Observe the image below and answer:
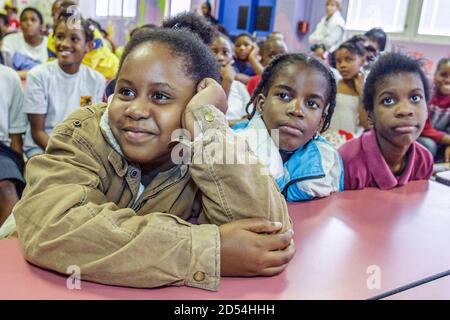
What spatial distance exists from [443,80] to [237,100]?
4.68ft

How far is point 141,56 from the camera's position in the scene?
81 cm

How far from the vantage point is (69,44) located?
2.06 metres

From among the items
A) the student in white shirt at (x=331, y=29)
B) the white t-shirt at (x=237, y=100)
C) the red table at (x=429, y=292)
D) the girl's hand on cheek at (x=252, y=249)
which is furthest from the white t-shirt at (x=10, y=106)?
the student in white shirt at (x=331, y=29)

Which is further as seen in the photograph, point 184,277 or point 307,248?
point 307,248

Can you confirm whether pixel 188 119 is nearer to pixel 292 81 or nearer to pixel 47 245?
pixel 47 245

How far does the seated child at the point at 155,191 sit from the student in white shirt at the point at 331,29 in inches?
182

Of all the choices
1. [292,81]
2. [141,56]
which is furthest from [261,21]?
[141,56]

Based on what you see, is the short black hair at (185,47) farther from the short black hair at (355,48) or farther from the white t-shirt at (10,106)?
the short black hair at (355,48)

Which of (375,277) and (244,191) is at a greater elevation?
(244,191)

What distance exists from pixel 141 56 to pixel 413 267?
2.12 ft

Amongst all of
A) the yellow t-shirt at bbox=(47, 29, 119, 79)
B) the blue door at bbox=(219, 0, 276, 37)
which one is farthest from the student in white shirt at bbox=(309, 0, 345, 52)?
the yellow t-shirt at bbox=(47, 29, 119, 79)

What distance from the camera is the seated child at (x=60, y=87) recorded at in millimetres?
1848

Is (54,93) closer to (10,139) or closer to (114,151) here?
(10,139)
